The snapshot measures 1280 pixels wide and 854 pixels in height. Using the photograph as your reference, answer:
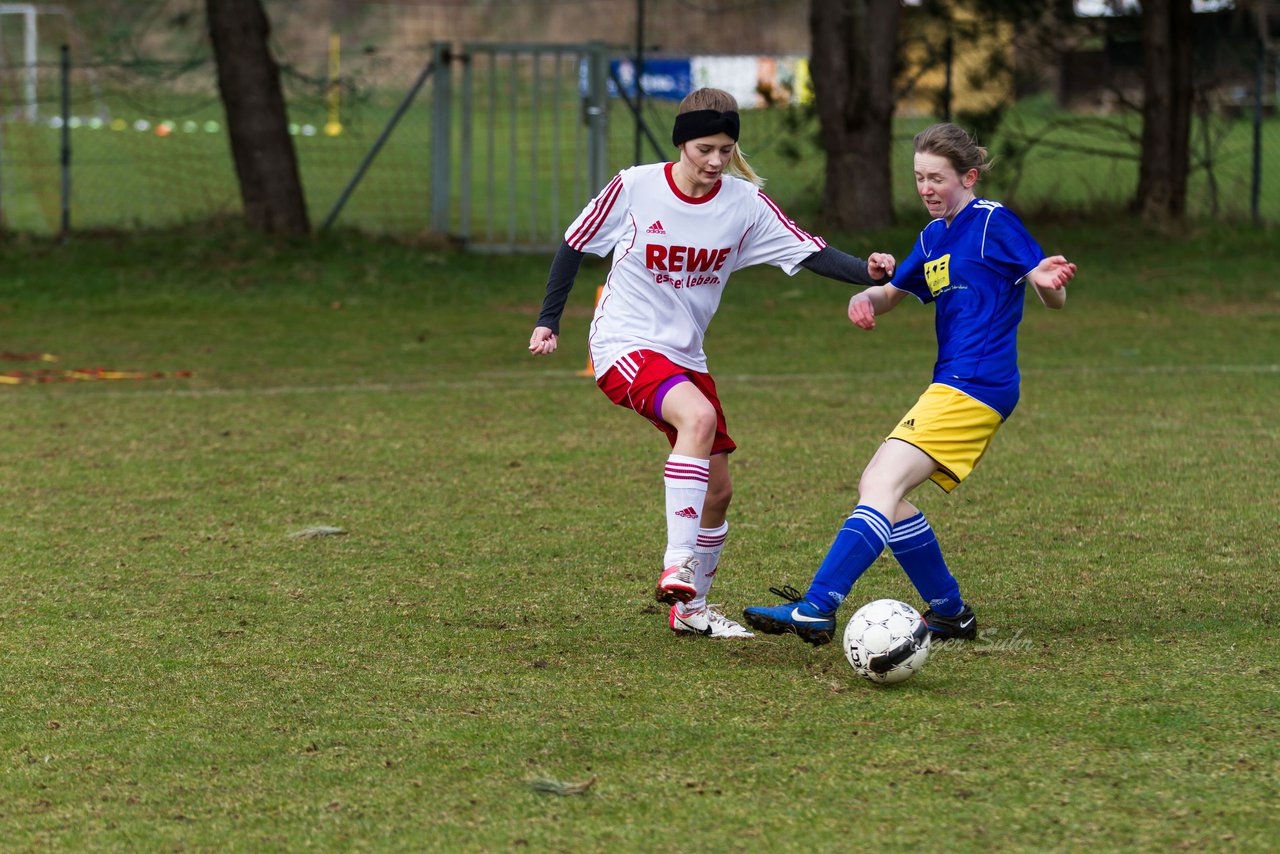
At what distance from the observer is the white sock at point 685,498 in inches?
204

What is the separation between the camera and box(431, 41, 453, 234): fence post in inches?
722

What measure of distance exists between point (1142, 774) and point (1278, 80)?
17.4 meters

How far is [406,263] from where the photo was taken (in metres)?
17.3

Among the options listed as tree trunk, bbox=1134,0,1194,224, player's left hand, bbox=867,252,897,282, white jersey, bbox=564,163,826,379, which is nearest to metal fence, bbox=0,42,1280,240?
tree trunk, bbox=1134,0,1194,224

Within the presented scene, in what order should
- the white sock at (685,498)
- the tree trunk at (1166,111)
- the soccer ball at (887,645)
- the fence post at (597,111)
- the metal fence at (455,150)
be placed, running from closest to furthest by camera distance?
the soccer ball at (887,645) → the white sock at (685,498) → the tree trunk at (1166,111) → the fence post at (597,111) → the metal fence at (455,150)

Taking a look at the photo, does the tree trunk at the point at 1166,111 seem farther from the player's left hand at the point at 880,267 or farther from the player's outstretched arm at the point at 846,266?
the player's left hand at the point at 880,267

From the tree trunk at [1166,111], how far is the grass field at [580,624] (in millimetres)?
6189

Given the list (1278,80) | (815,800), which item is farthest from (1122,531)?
(1278,80)

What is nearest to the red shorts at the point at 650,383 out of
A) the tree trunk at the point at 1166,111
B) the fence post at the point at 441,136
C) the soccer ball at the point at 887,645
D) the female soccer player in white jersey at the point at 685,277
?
the female soccer player in white jersey at the point at 685,277

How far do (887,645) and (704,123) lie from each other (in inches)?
69.2

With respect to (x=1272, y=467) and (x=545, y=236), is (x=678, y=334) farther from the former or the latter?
(x=545, y=236)

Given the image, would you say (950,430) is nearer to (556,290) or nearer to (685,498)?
(685,498)

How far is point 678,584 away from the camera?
16.2 ft

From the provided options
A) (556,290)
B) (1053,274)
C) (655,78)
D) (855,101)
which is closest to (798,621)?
(1053,274)
